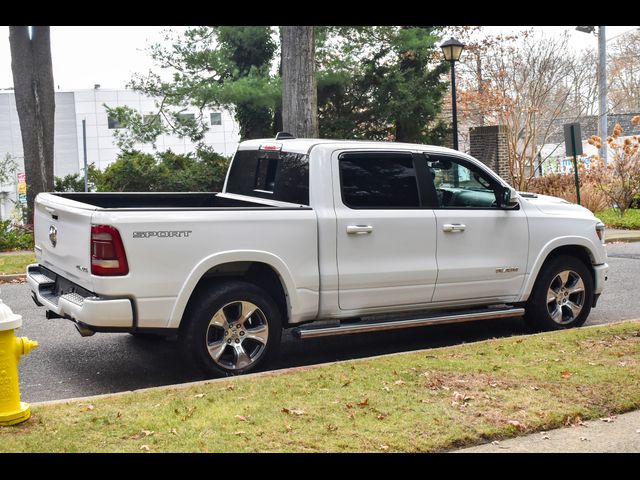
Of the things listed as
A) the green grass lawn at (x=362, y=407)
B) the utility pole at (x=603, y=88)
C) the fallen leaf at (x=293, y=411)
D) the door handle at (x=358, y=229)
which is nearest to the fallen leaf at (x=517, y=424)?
the green grass lawn at (x=362, y=407)

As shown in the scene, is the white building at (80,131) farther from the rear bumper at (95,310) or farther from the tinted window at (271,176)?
the rear bumper at (95,310)

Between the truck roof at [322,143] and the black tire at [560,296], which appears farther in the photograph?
the black tire at [560,296]

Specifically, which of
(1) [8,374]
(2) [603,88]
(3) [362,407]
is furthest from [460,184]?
(2) [603,88]

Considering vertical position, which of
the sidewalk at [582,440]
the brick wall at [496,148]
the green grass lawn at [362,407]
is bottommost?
the sidewalk at [582,440]

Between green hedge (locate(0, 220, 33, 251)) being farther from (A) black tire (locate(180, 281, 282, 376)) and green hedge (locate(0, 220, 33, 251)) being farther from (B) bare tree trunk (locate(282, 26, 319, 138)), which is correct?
(A) black tire (locate(180, 281, 282, 376))

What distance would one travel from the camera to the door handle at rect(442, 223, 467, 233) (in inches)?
312

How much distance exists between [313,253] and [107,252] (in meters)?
1.77

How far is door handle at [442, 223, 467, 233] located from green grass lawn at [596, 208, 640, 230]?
1480 centimetres

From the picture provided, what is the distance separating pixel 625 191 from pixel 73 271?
20518 millimetres

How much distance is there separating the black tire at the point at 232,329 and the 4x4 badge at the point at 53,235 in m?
1.36

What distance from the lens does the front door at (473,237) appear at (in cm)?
798

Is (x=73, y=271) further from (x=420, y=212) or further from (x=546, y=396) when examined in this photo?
(x=546, y=396)

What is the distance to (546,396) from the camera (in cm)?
589
